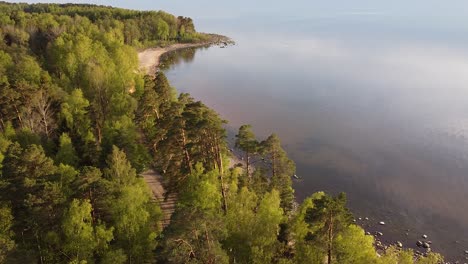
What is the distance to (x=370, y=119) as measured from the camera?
90375 mm

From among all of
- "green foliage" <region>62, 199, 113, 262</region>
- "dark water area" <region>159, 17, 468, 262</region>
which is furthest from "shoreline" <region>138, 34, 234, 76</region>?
"green foliage" <region>62, 199, 113, 262</region>

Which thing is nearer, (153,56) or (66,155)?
(66,155)

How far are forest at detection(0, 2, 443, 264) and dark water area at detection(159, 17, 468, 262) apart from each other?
15768 mm

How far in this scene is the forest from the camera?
28781mm

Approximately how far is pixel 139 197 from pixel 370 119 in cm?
7115

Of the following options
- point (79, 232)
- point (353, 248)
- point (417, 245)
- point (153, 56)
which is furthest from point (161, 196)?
point (153, 56)

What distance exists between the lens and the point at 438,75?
411 feet

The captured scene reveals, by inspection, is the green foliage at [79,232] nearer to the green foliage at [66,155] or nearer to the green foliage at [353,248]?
the green foliage at [66,155]

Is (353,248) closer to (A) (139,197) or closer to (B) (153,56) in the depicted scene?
(A) (139,197)

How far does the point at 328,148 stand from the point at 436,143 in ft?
73.1

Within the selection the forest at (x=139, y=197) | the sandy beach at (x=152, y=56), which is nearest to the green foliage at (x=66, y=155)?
the forest at (x=139, y=197)

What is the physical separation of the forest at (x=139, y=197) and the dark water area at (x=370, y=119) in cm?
1577

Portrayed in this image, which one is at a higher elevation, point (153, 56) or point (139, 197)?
point (139, 197)

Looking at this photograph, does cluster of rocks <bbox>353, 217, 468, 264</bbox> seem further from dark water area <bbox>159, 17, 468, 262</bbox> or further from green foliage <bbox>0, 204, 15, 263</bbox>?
green foliage <bbox>0, 204, 15, 263</bbox>
